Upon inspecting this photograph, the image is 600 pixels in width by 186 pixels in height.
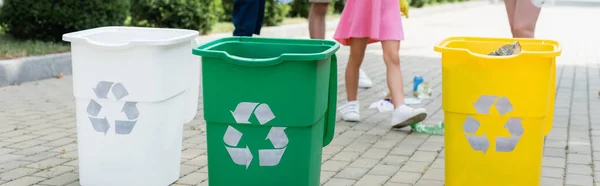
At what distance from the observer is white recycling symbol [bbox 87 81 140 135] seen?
3.66m

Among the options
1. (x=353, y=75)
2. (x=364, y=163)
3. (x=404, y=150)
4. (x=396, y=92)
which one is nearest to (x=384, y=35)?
(x=396, y=92)

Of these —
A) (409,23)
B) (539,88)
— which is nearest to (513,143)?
(539,88)

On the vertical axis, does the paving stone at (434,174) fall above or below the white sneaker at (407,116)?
below

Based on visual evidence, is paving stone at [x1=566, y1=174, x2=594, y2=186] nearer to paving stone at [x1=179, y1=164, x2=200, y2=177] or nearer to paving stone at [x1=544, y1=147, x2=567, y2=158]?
paving stone at [x1=544, y1=147, x2=567, y2=158]

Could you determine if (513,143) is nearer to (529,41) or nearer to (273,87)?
(529,41)

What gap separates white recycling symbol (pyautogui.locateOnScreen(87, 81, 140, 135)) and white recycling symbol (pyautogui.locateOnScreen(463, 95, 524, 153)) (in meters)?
1.44

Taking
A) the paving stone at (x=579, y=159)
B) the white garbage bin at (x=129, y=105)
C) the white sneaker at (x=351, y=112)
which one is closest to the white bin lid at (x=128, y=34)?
the white garbage bin at (x=129, y=105)

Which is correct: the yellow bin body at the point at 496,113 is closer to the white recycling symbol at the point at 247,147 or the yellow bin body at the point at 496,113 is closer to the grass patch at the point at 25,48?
the white recycling symbol at the point at 247,147

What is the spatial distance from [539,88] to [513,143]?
269mm

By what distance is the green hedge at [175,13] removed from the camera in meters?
10.8

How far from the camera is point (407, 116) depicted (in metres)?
5.18

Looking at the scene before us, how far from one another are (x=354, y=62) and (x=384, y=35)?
448 mm

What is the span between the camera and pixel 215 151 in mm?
3369

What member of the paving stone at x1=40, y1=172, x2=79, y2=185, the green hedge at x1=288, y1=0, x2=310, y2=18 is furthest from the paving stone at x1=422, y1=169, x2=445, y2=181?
the green hedge at x1=288, y1=0, x2=310, y2=18
